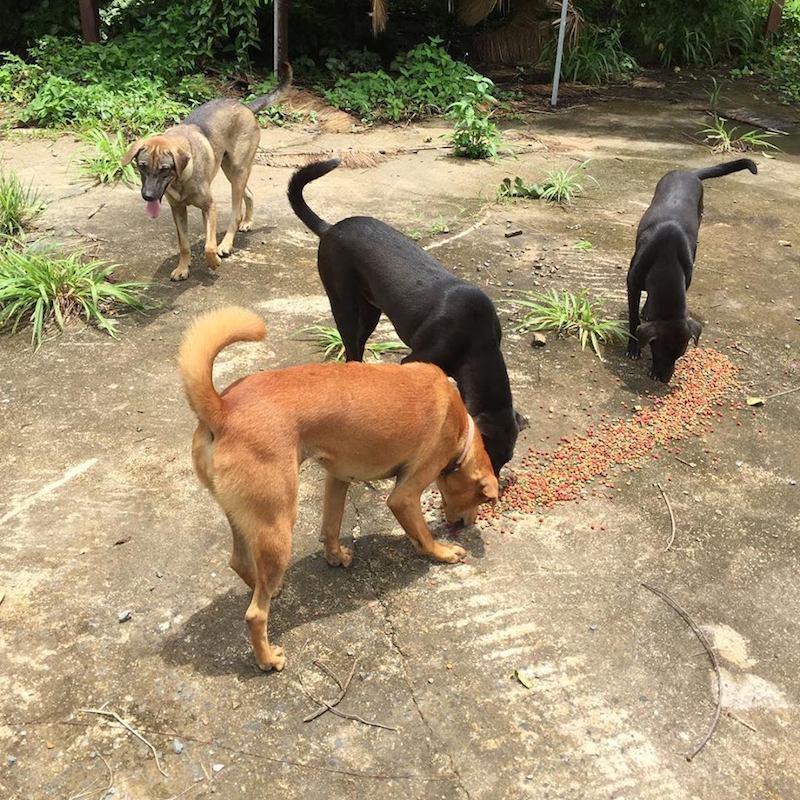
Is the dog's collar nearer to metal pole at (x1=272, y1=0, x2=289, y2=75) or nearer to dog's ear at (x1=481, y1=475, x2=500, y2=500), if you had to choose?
dog's ear at (x1=481, y1=475, x2=500, y2=500)

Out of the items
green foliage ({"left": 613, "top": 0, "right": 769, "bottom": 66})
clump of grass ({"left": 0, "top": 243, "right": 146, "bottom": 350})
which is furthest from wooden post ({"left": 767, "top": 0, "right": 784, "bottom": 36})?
clump of grass ({"left": 0, "top": 243, "right": 146, "bottom": 350})

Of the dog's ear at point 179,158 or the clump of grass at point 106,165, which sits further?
the clump of grass at point 106,165

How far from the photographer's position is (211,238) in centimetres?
604

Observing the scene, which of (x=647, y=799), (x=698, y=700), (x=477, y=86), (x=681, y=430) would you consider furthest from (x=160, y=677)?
(x=477, y=86)

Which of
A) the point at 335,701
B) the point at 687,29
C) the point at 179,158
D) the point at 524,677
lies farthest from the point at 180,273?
the point at 687,29

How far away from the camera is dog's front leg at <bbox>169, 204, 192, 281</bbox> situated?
19.5 feet

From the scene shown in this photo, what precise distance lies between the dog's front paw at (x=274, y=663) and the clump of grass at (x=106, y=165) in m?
5.90

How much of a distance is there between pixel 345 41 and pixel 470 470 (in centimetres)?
1070

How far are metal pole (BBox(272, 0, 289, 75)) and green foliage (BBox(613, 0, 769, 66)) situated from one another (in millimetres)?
6072

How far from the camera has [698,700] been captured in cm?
287

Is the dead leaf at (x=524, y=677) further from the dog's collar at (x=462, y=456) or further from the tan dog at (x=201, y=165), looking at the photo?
the tan dog at (x=201, y=165)

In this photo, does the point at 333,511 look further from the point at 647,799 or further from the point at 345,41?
the point at 345,41

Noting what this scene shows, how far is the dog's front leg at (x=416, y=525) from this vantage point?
325 cm

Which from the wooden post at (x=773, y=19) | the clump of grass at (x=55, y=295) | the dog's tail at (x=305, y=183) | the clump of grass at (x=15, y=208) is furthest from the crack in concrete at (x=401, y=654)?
the wooden post at (x=773, y=19)
